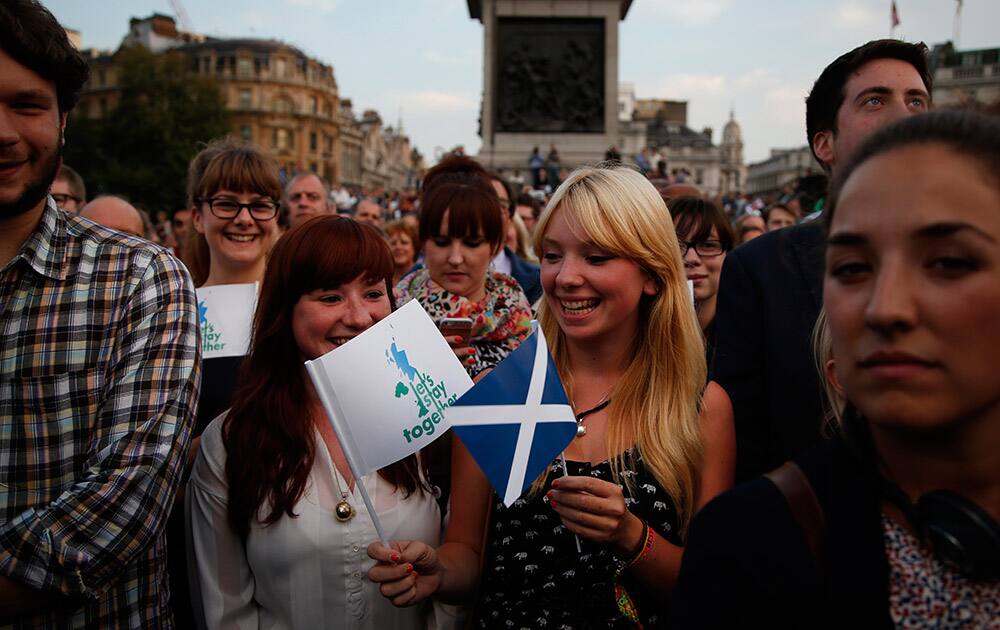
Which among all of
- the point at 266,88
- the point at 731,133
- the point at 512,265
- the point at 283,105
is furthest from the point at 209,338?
the point at 731,133

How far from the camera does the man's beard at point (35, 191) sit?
2.21 meters

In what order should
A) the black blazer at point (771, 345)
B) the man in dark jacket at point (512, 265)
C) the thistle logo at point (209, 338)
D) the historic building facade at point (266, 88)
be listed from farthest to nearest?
the historic building facade at point (266, 88)
the man in dark jacket at point (512, 265)
the thistle logo at point (209, 338)
the black blazer at point (771, 345)

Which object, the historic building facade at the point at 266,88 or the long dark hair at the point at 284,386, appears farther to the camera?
the historic building facade at the point at 266,88

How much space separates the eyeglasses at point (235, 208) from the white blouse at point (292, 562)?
1.91 meters

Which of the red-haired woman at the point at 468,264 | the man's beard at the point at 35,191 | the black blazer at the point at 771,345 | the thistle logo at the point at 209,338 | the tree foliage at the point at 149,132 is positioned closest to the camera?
the man's beard at the point at 35,191

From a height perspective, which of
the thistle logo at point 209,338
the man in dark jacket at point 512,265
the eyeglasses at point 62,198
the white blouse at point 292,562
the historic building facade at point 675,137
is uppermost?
the historic building facade at point 675,137

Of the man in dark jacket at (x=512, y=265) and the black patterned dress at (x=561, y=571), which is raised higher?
the man in dark jacket at (x=512, y=265)

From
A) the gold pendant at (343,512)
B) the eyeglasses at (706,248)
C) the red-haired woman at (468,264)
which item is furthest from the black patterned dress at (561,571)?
the eyeglasses at (706,248)

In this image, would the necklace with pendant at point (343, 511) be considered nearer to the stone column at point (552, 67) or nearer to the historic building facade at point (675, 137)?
the stone column at point (552, 67)

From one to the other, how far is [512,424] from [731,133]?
502 ft

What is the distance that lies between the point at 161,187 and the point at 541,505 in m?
50.5

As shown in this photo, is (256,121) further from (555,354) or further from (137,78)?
(555,354)

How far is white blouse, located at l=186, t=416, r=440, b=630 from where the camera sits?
254 cm

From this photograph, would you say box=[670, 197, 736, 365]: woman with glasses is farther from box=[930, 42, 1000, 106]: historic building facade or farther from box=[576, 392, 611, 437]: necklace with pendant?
box=[930, 42, 1000, 106]: historic building facade
